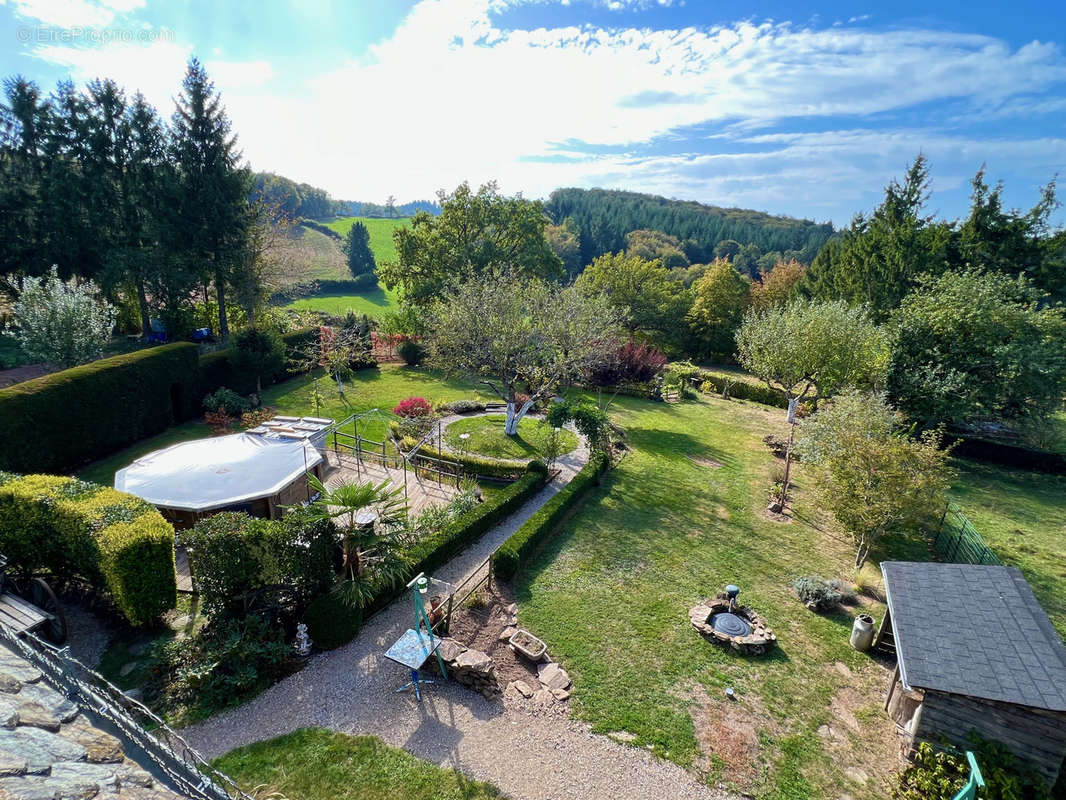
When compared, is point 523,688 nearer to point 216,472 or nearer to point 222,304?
point 216,472

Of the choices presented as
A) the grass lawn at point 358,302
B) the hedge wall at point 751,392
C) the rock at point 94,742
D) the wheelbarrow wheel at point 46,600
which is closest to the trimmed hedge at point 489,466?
the wheelbarrow wheel at point 46,600

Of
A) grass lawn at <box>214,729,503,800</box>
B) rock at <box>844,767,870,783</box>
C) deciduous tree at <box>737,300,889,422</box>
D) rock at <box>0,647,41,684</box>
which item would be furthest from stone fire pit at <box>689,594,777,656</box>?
deciduous tree at <box>737,300,889,422</box>

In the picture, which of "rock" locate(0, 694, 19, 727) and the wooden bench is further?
the wooden bench

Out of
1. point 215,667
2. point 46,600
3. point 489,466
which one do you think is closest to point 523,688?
point 215,667

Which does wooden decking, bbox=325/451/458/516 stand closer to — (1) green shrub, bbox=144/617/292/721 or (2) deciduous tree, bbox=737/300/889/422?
(1) green shrub, bbox=144/617/292/721

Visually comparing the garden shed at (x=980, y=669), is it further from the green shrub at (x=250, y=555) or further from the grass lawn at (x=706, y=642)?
the green shrub at (x=250, y=555)

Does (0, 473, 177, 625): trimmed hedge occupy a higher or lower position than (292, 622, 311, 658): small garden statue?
higher

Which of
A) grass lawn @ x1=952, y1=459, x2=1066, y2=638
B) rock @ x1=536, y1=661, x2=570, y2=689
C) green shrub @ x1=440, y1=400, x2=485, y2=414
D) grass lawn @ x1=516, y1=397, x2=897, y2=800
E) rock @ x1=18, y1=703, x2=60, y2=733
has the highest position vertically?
rock @ x1=18, y1=703, x2=60, y2=733
